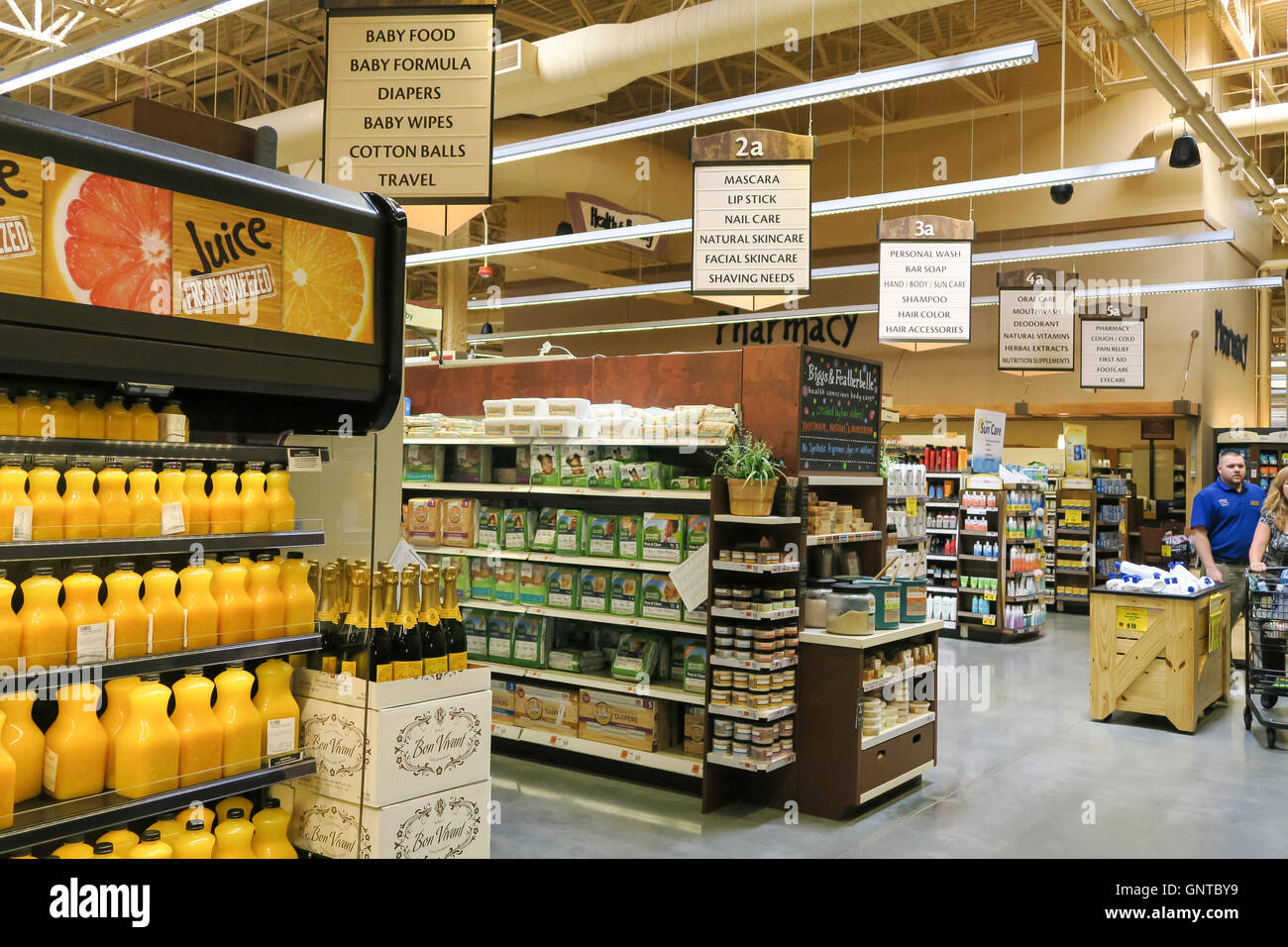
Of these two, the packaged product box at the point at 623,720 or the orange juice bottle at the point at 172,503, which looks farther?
the packaged product box at the point at 623,720

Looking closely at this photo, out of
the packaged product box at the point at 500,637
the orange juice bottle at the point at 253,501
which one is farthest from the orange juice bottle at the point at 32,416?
the packaged product box at the point at 500,637

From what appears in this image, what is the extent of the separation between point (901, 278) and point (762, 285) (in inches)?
101

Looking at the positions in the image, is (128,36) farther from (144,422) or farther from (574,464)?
(144,422)

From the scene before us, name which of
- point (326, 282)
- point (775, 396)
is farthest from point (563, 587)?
point (326, 282)

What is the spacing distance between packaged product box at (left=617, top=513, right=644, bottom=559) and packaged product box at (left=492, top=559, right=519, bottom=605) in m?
0.90

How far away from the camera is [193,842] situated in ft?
6.87

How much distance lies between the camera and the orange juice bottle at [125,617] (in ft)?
Answer: 6.73

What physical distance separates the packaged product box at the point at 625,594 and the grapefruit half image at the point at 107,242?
4323mm

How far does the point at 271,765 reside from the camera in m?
2.29

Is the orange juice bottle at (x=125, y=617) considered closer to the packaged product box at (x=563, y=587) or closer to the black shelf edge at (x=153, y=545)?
the black shelf edge at (x=153, y=545)

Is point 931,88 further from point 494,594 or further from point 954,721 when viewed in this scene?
point 494,594

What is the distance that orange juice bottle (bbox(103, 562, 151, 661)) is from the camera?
Result: 6.73 feet

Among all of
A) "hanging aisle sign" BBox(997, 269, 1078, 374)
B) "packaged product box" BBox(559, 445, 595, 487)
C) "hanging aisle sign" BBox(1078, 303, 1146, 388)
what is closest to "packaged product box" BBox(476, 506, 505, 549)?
"packaged product box" BBox(559, 445, 595, 487)
